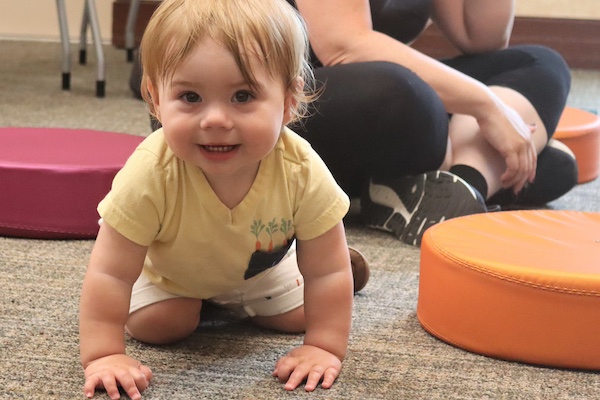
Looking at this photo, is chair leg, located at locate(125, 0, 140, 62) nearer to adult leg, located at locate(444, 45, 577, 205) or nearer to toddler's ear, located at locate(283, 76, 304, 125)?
adult leg, located at locate(444, 45, 577, 205)

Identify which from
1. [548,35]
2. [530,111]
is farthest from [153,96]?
[548,35]

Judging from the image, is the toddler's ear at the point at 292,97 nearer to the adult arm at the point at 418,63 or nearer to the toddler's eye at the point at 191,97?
the toddler's eye at the point at 191,97

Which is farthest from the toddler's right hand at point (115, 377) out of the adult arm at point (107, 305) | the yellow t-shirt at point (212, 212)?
the yellow t-shirt at point (212, 212)

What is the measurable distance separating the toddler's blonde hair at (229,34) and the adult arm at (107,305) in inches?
6.6

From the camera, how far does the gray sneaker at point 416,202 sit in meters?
1.42

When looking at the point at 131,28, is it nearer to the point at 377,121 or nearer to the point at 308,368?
the point at 377,121

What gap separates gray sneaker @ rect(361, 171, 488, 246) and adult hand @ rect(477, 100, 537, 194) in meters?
0.11

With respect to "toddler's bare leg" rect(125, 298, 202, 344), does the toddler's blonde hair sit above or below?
above

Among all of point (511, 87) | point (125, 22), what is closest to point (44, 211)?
point (511, 87)

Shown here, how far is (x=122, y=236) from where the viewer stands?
89 centimetres

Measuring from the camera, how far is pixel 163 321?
989 mm

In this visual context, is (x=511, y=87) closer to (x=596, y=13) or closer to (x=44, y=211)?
(x=44, y=211)

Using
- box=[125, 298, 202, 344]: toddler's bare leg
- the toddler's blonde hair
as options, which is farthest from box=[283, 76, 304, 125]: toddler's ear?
box=[125, 298, 202, 344]: toddler's bare leg

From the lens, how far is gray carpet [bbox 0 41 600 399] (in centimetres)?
90
